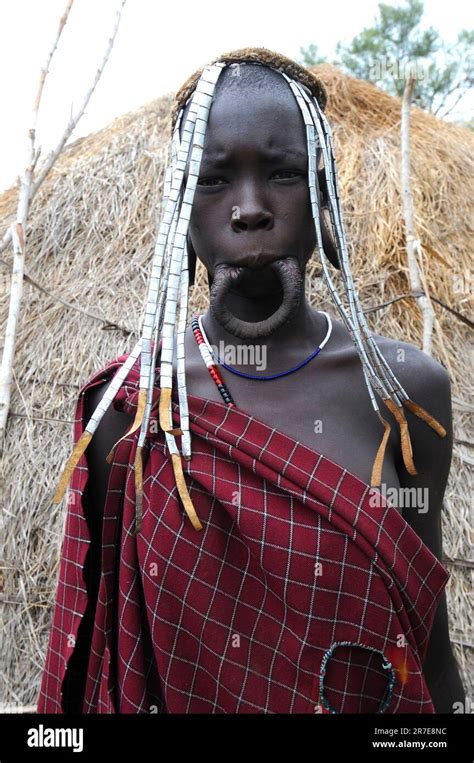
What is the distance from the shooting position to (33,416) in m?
3.15

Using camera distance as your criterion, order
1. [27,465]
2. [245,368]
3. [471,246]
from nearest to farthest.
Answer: [245,368]
[27,465]
[471,246]

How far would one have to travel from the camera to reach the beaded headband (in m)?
1.27

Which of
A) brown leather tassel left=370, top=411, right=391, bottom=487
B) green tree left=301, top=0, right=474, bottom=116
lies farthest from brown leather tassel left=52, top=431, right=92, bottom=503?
green tree left=301, top=0, right=474, bottom=116

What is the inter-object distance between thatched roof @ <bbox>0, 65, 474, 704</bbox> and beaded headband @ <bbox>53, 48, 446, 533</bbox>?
4.65 ft

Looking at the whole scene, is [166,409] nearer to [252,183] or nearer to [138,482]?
[138,482]

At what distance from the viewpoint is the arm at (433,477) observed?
4.72ft

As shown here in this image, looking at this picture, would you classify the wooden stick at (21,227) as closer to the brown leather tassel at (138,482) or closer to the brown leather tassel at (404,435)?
the brown leather tassel at (138,482)

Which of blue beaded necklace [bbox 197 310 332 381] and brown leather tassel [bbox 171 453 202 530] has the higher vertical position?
blue beaded necklace [bbox 197 310 332 381]

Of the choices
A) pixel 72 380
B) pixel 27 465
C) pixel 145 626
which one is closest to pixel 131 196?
pixel 72 380

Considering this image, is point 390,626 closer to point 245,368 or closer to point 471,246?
point 245,368

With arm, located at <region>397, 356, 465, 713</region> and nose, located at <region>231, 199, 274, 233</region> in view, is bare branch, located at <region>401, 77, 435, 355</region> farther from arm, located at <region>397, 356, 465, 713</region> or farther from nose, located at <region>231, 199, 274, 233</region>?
nose, located at <region>231, 199, 274, 233</region>

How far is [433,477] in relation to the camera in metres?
1.45

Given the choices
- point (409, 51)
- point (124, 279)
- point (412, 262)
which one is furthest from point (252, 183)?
point (409, 51)

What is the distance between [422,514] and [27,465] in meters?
2.02
